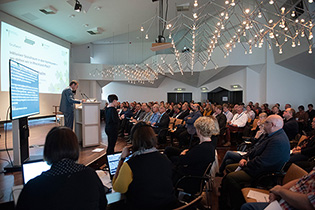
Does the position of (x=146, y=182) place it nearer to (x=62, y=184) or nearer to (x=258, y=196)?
(x=62, y=184)

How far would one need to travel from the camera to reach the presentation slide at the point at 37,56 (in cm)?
809

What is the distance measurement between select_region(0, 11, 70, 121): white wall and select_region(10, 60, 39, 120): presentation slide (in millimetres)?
5543

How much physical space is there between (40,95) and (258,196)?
37.3 ft

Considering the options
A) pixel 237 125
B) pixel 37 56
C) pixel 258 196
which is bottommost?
pixel 258 196

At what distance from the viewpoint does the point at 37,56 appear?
31.4 feet

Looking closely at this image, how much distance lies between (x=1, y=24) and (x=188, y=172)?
9.31 metres

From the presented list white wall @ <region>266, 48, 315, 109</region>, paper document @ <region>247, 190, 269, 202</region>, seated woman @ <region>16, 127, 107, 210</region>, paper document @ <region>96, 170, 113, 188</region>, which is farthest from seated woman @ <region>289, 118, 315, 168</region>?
white wall @ <region>266, 48, 315, 109</region>

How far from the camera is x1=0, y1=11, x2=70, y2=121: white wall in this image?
8241mm

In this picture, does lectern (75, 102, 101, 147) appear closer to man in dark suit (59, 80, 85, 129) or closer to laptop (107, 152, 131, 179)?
man in dark suit (59, 80, 85, 129)

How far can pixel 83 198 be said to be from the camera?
116 centimetres

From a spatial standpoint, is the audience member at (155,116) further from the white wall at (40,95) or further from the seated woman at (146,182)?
the white wall at (40,95)

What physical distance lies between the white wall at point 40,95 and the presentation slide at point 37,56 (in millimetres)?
269

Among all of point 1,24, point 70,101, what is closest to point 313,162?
point 70,101

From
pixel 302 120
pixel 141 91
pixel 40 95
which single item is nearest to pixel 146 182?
pixel 302 120
